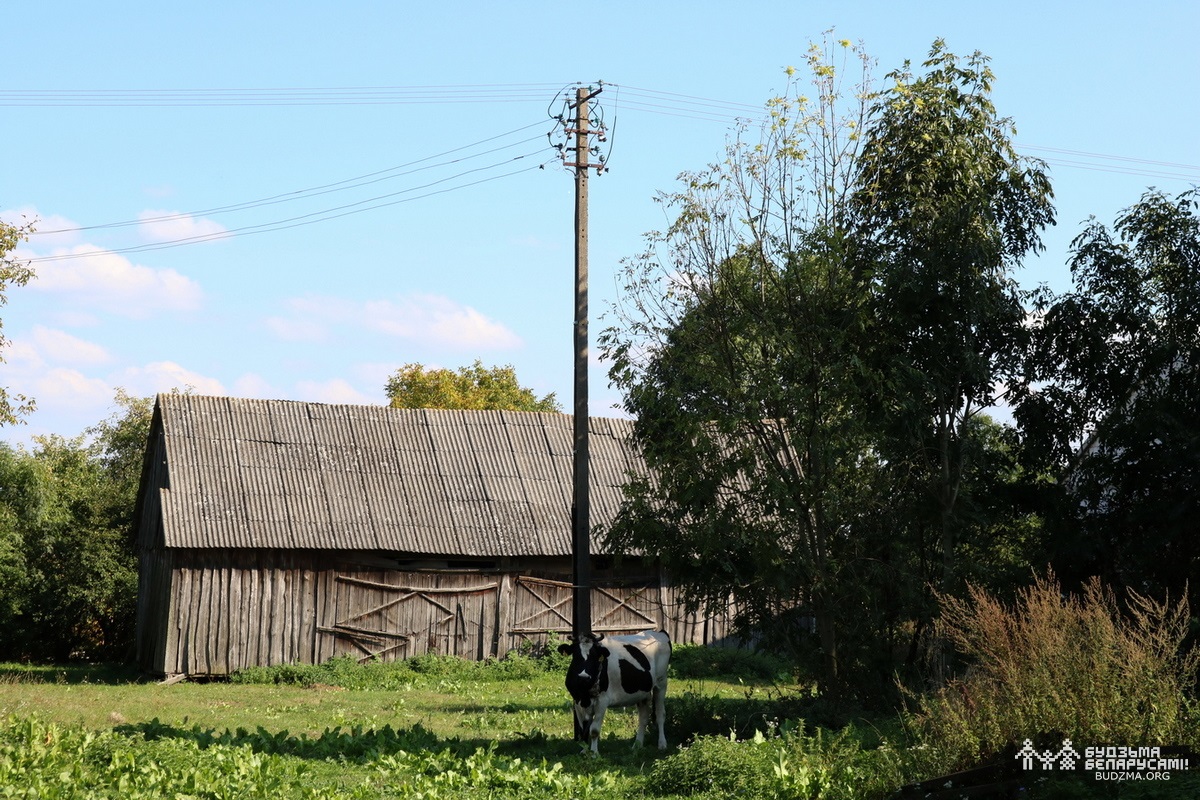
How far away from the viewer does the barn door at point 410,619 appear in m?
24.5

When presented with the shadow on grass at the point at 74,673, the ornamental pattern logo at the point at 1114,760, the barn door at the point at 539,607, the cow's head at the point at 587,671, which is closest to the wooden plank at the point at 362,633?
the barn door at the point at 539,607

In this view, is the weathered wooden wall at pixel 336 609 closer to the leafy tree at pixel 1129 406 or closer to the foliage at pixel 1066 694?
the leafy tree at pixel 1129 406

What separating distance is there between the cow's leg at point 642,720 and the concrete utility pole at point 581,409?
4.51 ft

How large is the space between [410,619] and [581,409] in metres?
11.0

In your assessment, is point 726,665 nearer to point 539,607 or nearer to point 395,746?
point 539,607

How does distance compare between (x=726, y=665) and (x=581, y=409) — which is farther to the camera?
(x=726, y=665)

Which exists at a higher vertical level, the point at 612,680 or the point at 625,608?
the point at 625,608

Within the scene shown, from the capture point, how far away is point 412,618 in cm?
2502

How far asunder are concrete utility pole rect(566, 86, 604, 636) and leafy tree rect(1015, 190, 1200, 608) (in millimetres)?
6651

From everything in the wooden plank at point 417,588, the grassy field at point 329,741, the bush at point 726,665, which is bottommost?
the grassy field at point 329,741

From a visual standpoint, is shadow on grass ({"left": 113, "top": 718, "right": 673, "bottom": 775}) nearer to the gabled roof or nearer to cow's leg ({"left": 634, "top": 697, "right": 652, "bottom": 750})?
cow's leg ({"left": 634, "top": 697, "right": 652, "bottom": 750})

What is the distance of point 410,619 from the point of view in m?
25.0

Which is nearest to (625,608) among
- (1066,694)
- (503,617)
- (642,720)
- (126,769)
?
(503,617)

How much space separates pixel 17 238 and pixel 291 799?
17.8 meters
